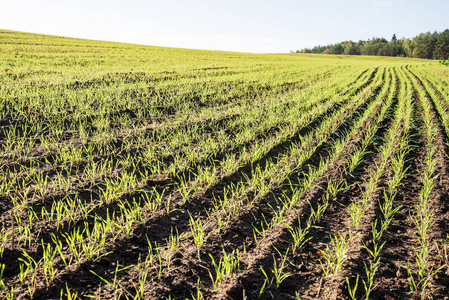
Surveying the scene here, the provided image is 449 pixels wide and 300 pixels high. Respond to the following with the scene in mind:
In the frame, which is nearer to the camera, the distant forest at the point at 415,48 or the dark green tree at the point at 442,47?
the dark green tree at the point at 442,47

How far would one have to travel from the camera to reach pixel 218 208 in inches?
125

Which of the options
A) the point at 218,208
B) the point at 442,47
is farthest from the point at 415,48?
the point at 218,208

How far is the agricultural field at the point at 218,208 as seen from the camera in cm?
214

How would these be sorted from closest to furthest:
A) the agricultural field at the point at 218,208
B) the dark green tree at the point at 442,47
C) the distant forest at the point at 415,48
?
the agricultural field at the point at 218,208
the dark green tree at the point at 442,47
the distant forest at the point at 415,48

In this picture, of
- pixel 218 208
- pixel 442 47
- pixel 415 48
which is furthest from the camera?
pixel 415 48

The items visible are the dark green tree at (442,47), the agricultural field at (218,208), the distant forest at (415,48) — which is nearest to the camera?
the agricultural field at (218,208)

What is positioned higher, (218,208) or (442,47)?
(442,47)

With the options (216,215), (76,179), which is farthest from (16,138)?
(216,215)

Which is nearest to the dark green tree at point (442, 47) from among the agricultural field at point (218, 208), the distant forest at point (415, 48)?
the distant forest at point (415, 48)

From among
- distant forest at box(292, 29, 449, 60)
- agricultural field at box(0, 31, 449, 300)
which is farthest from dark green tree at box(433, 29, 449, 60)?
agricultural field at box(0, 31, 449, 300)

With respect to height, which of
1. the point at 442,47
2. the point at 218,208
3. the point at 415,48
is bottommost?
the point at 218,208

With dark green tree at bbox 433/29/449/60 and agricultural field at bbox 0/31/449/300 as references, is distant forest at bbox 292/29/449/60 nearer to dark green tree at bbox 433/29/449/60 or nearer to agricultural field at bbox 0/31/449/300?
dark green tree at bbox 433/29/449/60

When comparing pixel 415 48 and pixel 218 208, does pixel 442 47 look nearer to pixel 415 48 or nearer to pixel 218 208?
pixel 415 48

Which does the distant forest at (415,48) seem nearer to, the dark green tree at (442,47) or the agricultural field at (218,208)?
the dark green tree at (442,47)
